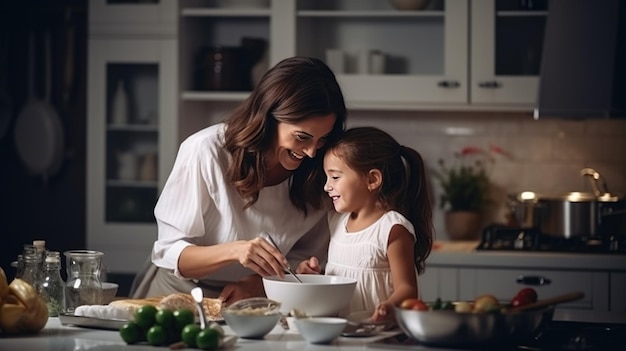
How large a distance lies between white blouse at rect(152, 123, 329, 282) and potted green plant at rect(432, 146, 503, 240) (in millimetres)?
1735

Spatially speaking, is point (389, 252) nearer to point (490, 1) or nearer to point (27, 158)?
point (490, 1)

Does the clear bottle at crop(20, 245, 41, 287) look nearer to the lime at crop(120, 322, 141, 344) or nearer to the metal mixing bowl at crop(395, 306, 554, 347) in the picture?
the lime at crop(120, 322, 141, 344)

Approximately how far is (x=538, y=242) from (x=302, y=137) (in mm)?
1782

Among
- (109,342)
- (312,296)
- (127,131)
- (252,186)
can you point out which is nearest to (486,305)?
(312,296)

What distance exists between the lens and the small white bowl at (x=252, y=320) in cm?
194

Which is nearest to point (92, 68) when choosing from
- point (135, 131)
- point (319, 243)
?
point (135, 131)

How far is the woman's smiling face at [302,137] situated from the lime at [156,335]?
661mm

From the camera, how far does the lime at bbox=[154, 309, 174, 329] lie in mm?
1912

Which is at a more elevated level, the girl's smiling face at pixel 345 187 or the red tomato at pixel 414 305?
the girl's smiling face at pixel 345 187

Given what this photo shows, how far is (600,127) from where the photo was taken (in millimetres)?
4328

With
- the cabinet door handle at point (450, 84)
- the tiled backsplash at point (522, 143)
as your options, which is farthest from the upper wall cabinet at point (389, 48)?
the tiled backsplash at point (522, 143)

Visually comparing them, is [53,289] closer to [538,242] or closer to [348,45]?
[538,242]

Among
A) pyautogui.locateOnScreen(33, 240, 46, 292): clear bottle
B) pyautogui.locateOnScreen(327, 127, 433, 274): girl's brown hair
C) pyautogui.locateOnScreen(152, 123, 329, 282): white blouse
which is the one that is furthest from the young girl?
pyautogui.locateOnScreen(33, 240, 46, 292): clear bottle

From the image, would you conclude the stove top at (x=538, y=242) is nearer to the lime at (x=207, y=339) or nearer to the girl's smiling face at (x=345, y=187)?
the girl's smiling face at (x=345, y=187)
